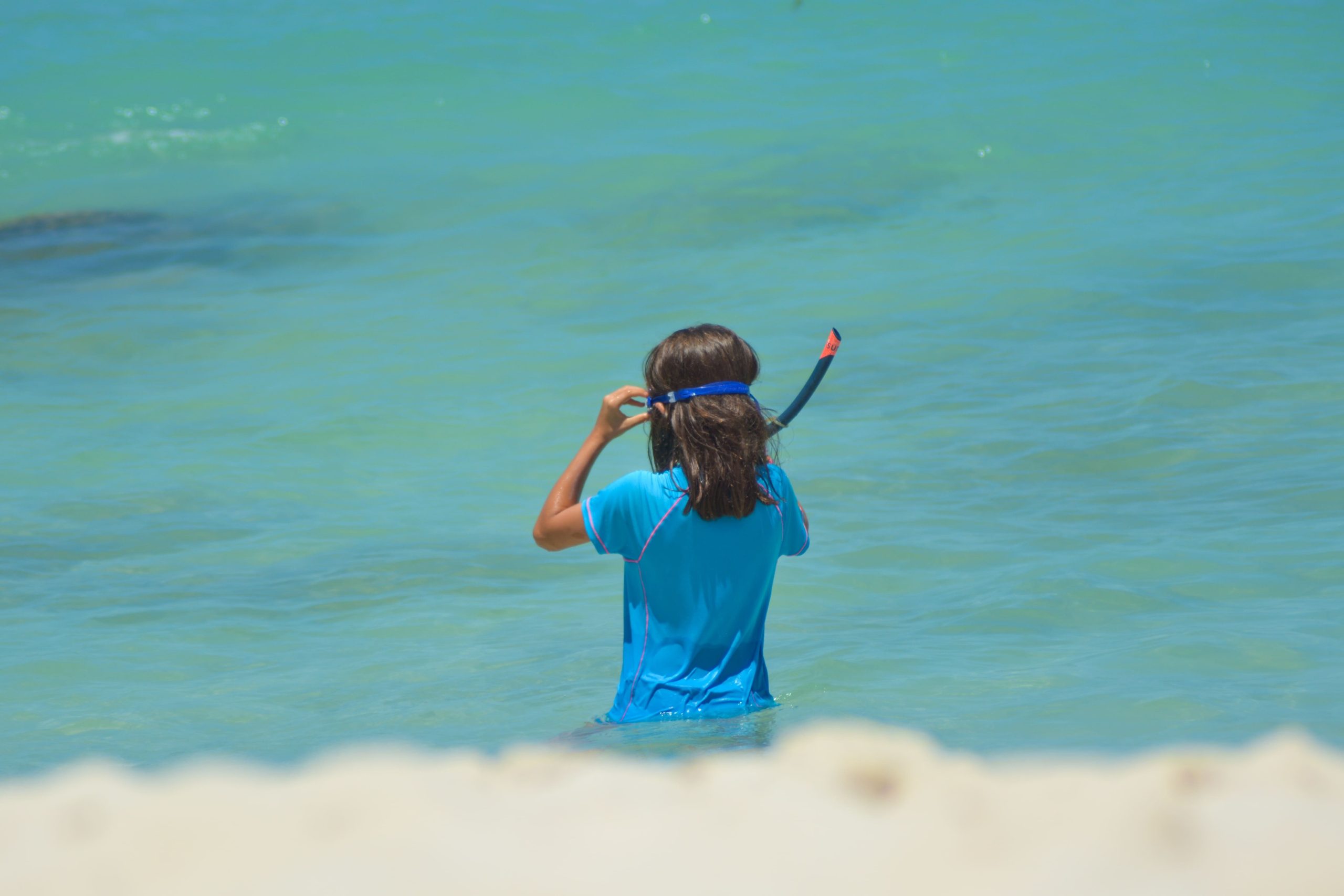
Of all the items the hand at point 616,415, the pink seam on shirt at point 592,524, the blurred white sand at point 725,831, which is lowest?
the blurred white sand at point 725,831

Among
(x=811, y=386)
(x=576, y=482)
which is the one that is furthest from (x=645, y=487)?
(x=811, y=386)

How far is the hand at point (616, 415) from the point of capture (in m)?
3.31

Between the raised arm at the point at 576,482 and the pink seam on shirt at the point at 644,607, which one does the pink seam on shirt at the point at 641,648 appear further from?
the raised arm at the point at 576,482

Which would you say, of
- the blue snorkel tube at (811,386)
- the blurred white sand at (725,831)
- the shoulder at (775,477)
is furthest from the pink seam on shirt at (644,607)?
the blurred white sand at (725,831)

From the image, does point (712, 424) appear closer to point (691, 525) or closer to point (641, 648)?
point (691, 525)

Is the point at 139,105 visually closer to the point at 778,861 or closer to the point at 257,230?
the point at 257,230

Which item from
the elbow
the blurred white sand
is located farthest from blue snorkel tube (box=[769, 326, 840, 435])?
the blurred white sand

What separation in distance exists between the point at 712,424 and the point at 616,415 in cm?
26

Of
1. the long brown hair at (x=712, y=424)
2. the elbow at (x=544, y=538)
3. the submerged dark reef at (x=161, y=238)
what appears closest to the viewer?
the long brown hair at (x=712, y=424)

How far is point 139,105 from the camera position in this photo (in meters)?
21.0

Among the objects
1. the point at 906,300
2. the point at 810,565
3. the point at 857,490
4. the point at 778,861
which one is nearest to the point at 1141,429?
the point at 857,490

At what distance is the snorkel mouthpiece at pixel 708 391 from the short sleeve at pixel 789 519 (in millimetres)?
257

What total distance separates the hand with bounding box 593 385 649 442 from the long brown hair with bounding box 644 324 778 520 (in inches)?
2.0

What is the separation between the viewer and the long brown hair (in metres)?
3.21
